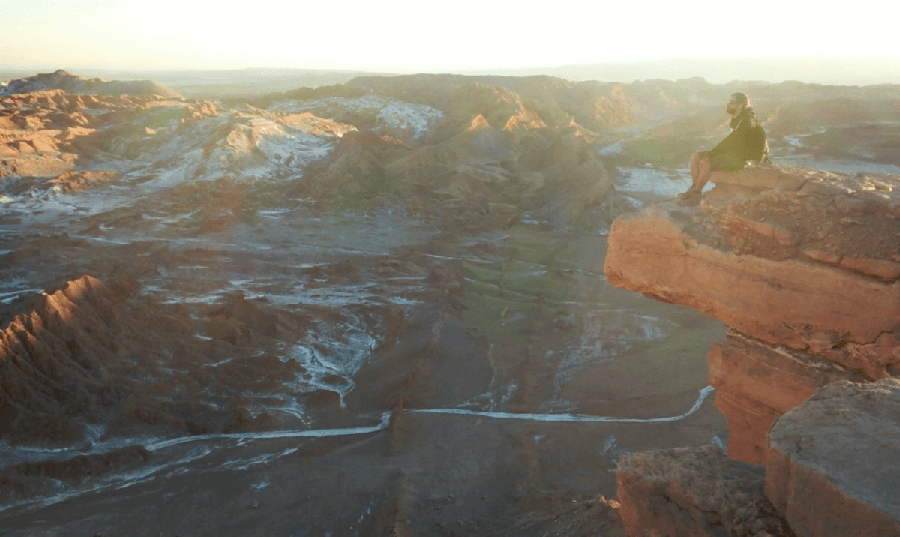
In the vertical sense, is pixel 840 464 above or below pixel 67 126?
below

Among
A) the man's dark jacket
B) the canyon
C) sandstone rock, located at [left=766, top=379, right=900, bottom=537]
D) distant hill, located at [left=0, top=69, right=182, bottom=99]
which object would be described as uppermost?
distant hill, located at [left=0, top=69, right=182, bottom=99]

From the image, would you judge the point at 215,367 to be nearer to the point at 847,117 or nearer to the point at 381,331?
the point at 381,331

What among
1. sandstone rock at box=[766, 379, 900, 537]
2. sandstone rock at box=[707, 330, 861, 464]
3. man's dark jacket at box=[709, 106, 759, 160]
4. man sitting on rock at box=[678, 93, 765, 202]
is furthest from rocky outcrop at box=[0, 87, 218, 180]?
sandstone rock at box=[766, 379, 900, 537]

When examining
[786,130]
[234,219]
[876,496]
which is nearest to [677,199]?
[876,496]

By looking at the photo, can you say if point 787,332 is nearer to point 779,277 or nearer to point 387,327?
point 779,277

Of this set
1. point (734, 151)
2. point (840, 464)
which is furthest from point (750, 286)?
point (840, 464)

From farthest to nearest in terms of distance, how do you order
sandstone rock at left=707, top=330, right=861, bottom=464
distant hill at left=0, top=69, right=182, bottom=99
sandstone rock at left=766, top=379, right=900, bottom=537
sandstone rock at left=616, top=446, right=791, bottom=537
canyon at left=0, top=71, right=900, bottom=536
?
distant hill at left=0, top=69, right=182, bottom=99, canyon at left=0, top=71, right=900, bottom=536, sandstone rock at left=707, top=330, right=861, bottom=464, sandstone rock at left=616, top=446, right=791, bottom=537, sandstone rock at left=766, top=379, right=900, bottom=537

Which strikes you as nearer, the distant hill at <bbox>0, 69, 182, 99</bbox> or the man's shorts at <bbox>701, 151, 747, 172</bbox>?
the man's shorts at <bbox>701, 151, 747, 172</bbox>

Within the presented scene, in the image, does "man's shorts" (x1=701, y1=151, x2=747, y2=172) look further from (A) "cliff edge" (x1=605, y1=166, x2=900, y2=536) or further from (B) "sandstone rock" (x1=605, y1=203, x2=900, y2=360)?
(B) "sandstone rock" (x1=605, y1=203, x2=900, y2=360)

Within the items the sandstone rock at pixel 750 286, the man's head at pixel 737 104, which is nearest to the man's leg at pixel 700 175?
the sandstone rock at pixel 750 286
